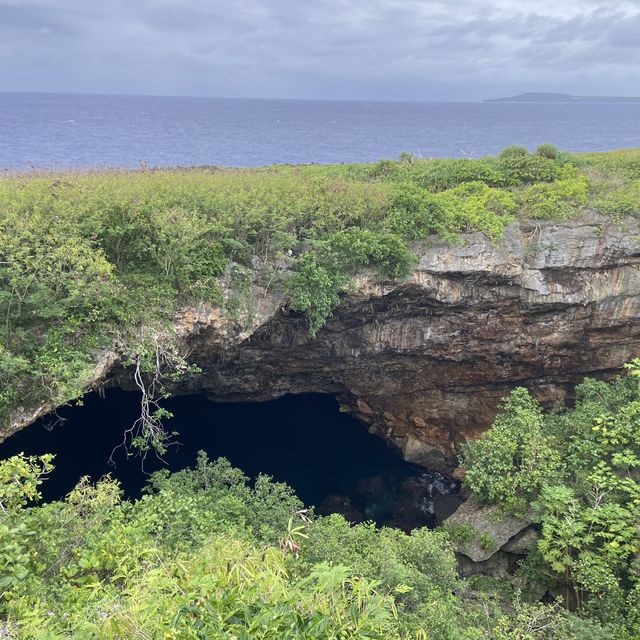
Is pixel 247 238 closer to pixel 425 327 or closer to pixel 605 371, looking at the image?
pixel 425 327

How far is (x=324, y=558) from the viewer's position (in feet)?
29.9

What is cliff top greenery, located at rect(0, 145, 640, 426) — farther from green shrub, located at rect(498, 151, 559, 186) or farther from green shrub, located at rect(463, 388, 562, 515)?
green shrub, located at rect(463, 388, 562, 515)

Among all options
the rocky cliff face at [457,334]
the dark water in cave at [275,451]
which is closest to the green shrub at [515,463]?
the rocky cliff face at [457,334]

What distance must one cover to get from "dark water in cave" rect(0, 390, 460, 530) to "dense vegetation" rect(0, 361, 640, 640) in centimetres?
552

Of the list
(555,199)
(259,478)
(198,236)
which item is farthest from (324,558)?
(555,199)

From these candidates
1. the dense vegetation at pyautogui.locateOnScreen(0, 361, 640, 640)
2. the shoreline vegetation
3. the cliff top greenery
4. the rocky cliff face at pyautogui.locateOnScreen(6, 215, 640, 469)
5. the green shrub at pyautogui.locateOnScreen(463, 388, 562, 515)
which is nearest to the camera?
the dense vegetation at pyautogui.locateOnScreen(0, 361, 640, 640)

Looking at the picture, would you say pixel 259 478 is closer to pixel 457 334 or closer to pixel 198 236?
pixel 198 236

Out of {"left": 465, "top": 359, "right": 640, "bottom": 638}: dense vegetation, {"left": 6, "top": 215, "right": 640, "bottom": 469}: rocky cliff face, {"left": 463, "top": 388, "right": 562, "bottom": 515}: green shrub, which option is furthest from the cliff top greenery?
{"left": 465, "top": 359, "right": 640, "bottom": 638}: dense vegetation

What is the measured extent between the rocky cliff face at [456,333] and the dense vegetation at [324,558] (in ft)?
7.90

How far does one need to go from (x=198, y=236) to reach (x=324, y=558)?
7942mm

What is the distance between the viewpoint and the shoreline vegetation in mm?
5594

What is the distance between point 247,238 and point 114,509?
294 inches

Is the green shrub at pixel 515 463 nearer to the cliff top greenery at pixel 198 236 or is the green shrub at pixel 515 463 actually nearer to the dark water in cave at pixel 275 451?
the dark water in cave at pixel 275 451

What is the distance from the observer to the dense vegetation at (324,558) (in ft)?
14.4
